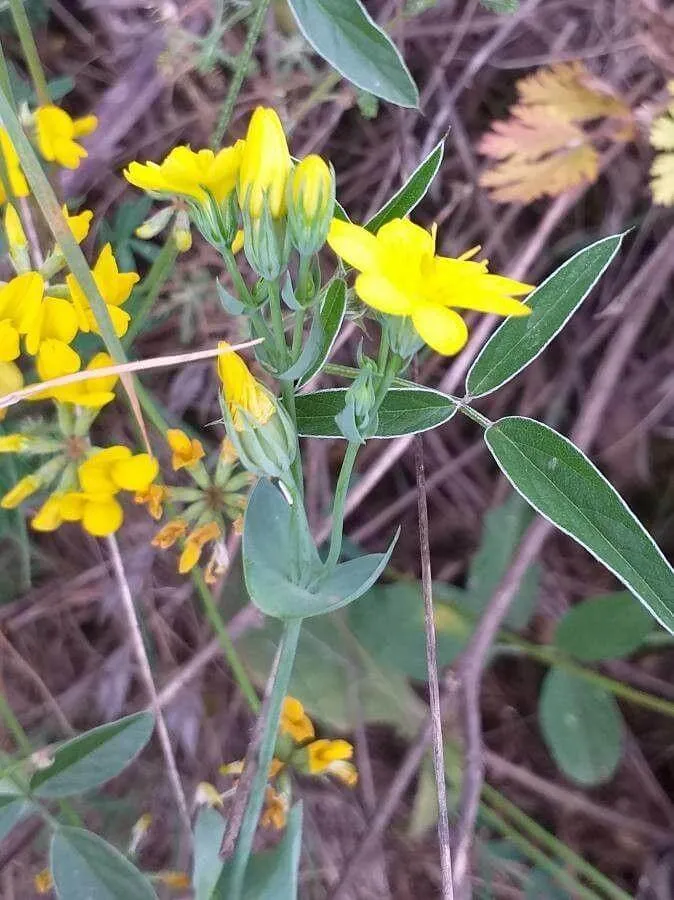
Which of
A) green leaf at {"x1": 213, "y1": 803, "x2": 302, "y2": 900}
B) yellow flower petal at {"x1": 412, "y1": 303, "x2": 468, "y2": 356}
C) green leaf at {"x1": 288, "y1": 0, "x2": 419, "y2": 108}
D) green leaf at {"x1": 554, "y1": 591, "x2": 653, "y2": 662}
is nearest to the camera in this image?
yellow flower petal at {"x1": 412, "y1": 303, "x2": 468, "y2": 356}

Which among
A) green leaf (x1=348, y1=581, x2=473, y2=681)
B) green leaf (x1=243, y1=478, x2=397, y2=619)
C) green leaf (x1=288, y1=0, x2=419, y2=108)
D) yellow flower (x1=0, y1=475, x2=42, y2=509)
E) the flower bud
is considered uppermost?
green leaf (x1=288, y1=0, x2=419, y2=108)

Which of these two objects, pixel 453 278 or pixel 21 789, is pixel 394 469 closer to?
pixel 21 789

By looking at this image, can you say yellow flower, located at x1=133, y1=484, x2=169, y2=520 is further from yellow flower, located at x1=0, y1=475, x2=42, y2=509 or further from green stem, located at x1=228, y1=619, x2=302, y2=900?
green stem, located at x1=228, y1=619, x2=302, y2=900

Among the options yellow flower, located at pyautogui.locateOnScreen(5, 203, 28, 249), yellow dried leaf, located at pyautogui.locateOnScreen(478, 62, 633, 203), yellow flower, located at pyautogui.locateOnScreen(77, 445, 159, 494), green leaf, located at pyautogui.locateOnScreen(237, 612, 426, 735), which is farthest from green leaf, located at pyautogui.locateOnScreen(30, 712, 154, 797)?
yellow dried leaf, located at pyautogui.locateOnScreen(478, 62, 633, 203)

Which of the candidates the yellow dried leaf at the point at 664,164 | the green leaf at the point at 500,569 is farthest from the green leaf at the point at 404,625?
the yellow dried leaf at the point at 664,164

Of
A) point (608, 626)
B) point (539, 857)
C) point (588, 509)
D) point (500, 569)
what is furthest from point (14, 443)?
point (539, 857)

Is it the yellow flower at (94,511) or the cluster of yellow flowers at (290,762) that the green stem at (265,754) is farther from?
the yellow flower at (94,511)
